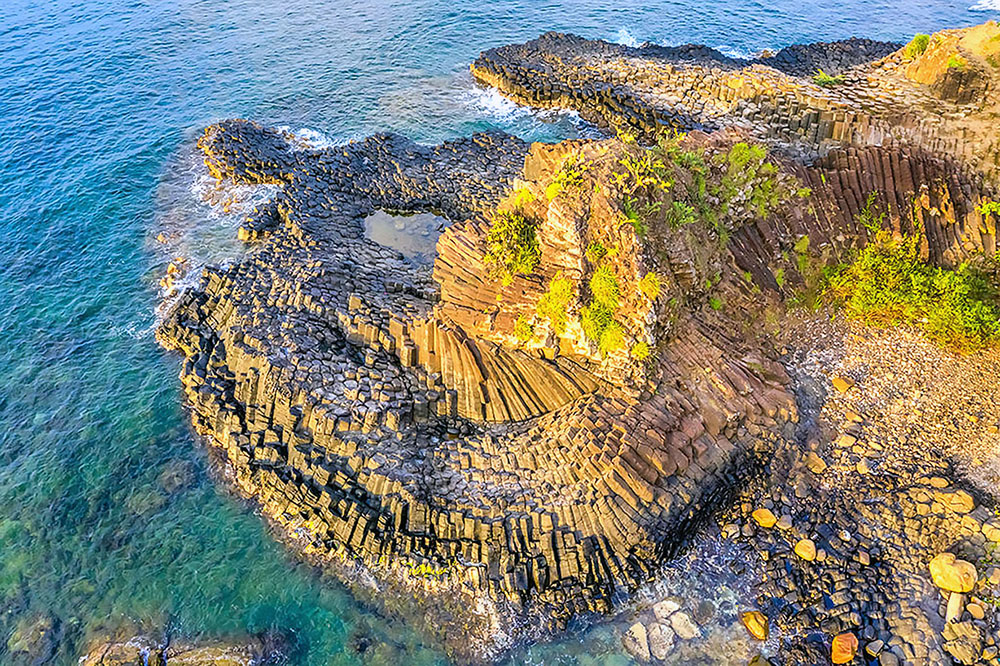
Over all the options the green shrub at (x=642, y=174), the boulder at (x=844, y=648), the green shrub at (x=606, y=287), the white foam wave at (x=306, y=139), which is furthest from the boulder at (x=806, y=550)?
the white foam wave at (x=306, y=139)

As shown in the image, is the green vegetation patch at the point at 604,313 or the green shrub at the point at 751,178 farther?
the green shrub at the point at 751,178

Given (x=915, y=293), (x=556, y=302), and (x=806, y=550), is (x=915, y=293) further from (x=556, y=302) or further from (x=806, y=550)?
(x=556, y=302)

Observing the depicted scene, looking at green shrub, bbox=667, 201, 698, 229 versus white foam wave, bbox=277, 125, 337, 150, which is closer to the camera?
green shrub, bbox=667, 201, 698, 229

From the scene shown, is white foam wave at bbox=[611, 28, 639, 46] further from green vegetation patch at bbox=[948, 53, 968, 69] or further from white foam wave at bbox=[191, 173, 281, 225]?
white foam wave at bbox=[191, 173, 281, 225]

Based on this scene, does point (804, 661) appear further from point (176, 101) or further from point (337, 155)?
point (176, 101)

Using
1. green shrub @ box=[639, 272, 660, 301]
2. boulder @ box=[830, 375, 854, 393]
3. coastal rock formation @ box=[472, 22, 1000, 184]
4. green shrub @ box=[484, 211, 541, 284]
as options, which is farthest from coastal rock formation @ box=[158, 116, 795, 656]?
coastal rock formation @ box=[472, 22, 1000, 184]

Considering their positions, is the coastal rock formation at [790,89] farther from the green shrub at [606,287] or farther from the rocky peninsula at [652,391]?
the green shrub at [606,287]

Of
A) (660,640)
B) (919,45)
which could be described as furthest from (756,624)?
(919,45)
